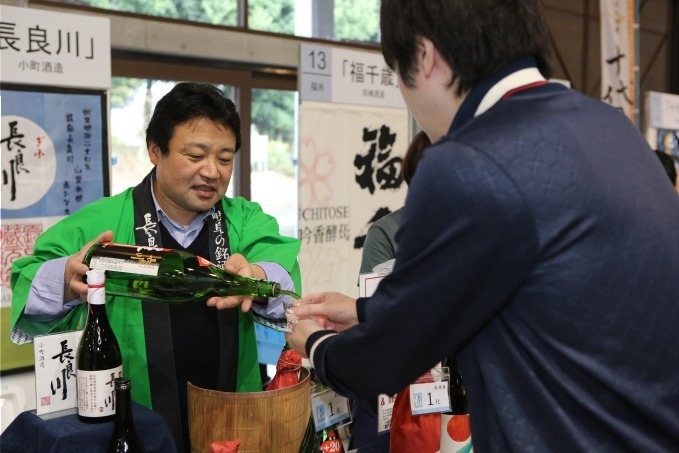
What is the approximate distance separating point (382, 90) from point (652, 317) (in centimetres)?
333

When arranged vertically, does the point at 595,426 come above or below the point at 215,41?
below

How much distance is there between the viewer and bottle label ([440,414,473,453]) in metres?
1.24

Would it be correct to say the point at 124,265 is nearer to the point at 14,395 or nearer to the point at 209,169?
the point at 209,169

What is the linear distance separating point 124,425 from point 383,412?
49 centimetres

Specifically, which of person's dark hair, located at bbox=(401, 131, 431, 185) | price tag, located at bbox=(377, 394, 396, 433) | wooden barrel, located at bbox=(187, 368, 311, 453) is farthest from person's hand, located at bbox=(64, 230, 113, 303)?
person's dark hair, located at bbox=(401, 131, 431, 185)

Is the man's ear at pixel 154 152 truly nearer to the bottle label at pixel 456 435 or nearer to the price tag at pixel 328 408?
the price tag at pixel 328 408

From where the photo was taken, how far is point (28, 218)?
294 centimetres

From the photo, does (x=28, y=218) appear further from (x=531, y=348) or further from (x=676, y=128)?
(x=676, y=128)

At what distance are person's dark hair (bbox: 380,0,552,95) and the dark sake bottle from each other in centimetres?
69

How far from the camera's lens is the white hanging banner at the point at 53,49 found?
275 centimetres

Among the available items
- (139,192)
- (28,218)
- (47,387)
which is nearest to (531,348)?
(47,387)

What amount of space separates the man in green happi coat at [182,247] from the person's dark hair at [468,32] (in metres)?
0.74

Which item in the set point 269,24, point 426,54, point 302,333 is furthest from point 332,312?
point 269,24

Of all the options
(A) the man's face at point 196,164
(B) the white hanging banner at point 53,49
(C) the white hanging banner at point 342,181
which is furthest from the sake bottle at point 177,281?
(C) the white hanging banner at point 342,181
